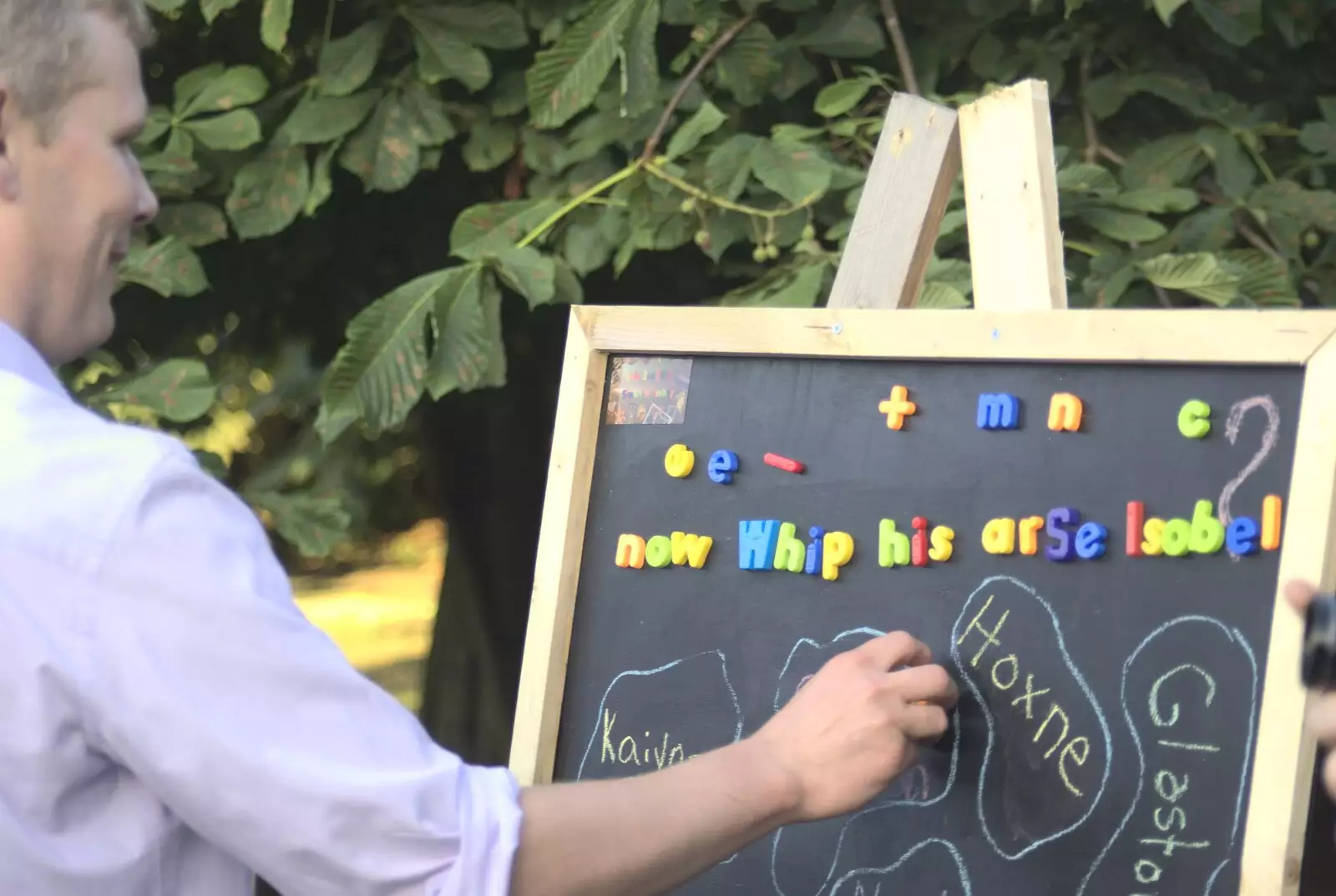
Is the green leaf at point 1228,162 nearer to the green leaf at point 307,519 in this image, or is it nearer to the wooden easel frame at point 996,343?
the wooden easel frame at point 996,343

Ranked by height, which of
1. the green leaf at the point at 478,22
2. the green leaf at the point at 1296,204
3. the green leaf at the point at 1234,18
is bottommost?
the green leaf at the point at 1296,204

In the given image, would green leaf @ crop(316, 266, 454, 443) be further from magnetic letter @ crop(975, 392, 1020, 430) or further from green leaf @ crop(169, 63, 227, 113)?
magnetic letter @ crop(975, 392, 1020, 430)

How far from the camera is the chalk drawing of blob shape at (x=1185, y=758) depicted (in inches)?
56.9

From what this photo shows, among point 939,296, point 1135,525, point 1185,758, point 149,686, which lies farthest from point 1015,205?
point 149,686

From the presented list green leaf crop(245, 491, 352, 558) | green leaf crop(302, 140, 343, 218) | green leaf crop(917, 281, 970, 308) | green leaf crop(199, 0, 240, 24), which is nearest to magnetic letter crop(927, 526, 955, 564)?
green leaf crop(917, 281, 970, 308)

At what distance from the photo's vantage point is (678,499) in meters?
1.89

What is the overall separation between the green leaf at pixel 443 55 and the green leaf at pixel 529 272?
37 centimetres

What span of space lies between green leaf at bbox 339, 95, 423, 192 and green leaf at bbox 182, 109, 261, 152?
0.16m

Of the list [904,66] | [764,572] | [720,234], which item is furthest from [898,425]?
[904,66]

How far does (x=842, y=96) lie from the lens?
2377 mm

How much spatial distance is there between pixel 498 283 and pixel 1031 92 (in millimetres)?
1466

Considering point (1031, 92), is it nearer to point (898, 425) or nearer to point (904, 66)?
point (898, 425)

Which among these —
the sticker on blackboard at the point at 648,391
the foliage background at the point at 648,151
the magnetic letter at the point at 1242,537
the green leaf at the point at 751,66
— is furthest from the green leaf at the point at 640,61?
the magnetic letter at the point at 1242,537

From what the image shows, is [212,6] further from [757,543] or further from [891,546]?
[891,546]
